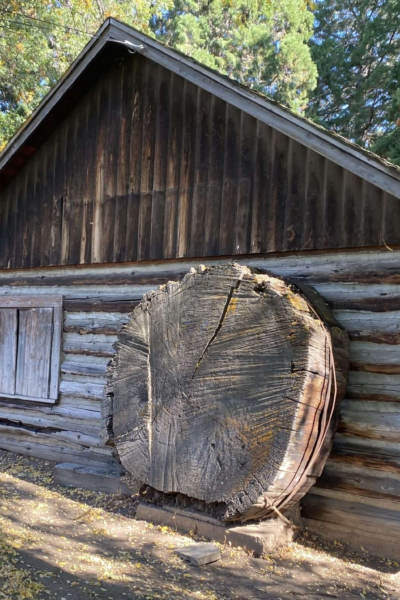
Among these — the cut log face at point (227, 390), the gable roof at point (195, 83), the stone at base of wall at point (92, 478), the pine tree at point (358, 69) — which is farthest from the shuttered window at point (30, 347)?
the pine tree at point (358, 69)

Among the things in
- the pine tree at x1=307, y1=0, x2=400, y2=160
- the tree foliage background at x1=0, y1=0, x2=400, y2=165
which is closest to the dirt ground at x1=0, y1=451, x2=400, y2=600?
the tree foliage background at x1=0, y1=0, x2=400, y2=165

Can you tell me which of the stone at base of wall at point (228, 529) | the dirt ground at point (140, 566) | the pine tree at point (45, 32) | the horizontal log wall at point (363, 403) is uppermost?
the pine tree at point (45, 32)

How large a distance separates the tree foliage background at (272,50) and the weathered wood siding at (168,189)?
379 inches

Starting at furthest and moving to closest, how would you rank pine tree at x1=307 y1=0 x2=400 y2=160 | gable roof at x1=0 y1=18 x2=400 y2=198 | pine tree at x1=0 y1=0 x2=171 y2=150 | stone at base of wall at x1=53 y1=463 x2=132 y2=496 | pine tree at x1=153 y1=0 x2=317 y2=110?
pine tree at x1=153 y1=0 x2=317 y2=110 → pine tree at x1=307 y1=0 x2=400 y2=160 → pine tree at x1=0 y1=0 x2=171 y2=150 → stone at base of wall at x1=53 y1=463 x2=132 y2=496 → gable roof at x1=0 y1=18 x2=400 y2=198

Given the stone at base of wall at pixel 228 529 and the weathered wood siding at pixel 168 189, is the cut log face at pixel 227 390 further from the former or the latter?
the weathered wood siding at pixel 168 189

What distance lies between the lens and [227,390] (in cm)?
552

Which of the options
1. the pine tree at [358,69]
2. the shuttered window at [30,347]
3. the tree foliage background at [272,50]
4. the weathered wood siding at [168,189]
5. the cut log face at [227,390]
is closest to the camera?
the cut log face at [227,390]

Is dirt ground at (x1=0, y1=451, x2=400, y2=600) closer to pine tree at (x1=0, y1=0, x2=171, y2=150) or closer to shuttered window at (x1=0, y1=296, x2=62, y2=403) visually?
shuttered window at (x1=0, y1=296, x2=62, y2=403)

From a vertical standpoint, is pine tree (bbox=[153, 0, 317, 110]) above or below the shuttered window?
above

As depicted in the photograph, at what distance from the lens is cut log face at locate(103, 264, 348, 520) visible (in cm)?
509

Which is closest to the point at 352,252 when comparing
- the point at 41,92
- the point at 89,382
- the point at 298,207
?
the point at 298,207

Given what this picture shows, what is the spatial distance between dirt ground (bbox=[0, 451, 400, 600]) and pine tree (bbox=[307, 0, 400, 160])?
1992 cm

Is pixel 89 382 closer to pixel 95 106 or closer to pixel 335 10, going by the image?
pixel 95 106

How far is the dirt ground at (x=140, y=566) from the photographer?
4461mm
